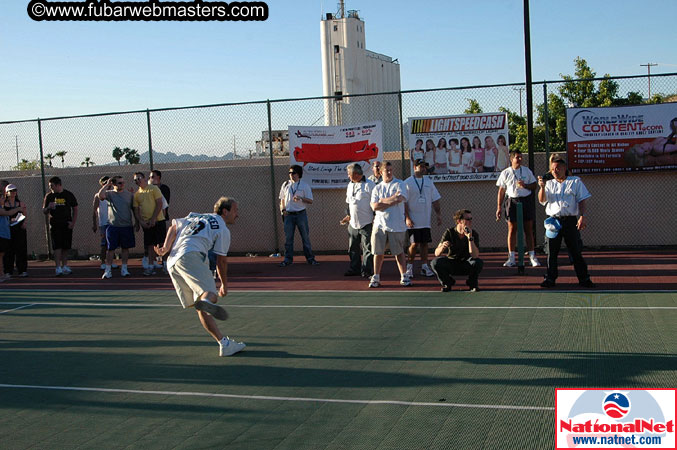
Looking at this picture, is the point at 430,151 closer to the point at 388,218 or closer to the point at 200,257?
the point at 388,218

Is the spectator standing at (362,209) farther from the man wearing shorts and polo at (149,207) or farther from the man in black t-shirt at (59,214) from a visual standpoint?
the man in black t-shirt at (59,214)

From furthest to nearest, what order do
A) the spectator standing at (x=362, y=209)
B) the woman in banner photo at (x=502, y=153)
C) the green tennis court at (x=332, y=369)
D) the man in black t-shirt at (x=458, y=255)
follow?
the woman in banner photo at (x=502, y=153) < the spectator standing at (x=362, y=209) < the man in black t-shirt at (x=458, y=255) < the green tennis court at (x=332, y=369)

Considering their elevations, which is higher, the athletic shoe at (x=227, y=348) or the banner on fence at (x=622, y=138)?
the banner on fence at (x=622, y=138)

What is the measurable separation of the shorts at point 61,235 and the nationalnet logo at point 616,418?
1171 cm

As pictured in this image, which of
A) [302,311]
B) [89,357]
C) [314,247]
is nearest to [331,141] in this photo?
[314,247]

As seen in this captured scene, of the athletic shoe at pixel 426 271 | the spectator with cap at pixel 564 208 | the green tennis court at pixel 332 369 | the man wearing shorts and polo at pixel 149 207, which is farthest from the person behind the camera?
the man wearing shorts and polo at pixel 149 207

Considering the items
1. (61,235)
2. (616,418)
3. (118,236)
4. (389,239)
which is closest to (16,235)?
(61,235)

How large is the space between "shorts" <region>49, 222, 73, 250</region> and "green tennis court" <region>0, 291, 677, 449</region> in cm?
423

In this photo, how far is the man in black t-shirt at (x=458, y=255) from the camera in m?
10.8

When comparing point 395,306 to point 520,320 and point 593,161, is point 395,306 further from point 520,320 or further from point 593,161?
point 593,161

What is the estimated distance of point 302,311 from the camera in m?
10.3

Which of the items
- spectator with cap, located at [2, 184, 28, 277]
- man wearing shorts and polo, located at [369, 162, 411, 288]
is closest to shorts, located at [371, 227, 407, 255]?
man wearing shorts and polo, located at [369, 162, 411, 288]

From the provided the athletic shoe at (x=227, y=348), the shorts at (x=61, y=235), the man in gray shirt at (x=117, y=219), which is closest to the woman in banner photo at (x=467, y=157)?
the man in gray shirt at (x=117, y=219)

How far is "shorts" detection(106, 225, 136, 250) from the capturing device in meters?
14.5
